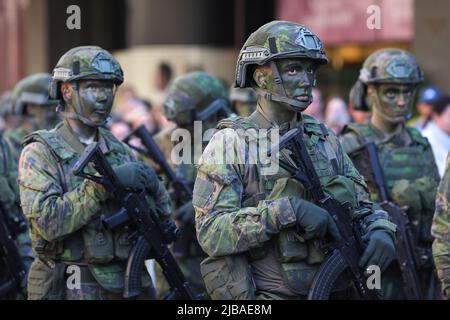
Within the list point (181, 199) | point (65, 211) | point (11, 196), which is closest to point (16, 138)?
point (11, 196)

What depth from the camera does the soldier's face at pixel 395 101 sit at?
28.2 feet

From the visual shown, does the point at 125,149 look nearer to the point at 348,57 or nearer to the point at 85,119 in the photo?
the point at 85,119

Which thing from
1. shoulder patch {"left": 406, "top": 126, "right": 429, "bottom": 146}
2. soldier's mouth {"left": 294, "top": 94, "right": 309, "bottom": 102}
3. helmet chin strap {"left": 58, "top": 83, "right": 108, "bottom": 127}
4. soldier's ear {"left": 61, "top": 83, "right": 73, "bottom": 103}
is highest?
soldier's mouth {"left": 294, "top": 94, "right": 309, "bottom": 102}

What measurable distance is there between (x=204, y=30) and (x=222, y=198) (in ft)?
44.7

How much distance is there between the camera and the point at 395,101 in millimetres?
8648

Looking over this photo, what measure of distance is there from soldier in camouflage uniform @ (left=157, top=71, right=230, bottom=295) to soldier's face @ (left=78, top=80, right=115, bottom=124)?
1786mm

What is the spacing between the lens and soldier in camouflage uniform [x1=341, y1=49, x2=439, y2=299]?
27.0ft

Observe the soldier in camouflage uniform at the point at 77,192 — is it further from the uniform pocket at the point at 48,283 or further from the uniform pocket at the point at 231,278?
the uniform pocket at the point at 231,278

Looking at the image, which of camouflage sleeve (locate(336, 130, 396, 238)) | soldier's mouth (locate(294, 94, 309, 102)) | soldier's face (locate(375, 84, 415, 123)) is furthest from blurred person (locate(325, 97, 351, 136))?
soldier's mouth (locate(294, 94, 309, 102))

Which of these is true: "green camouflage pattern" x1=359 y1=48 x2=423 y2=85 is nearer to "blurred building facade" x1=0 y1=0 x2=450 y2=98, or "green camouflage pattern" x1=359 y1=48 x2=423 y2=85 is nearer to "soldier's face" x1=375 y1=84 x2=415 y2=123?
"soldier's face" x1=375 y1=84 x2=415 y2=123

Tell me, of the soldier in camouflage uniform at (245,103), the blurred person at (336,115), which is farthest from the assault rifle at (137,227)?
the blurred person at (336,115)

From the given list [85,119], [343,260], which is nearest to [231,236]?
[343,260]

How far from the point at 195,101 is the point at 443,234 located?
146 inches

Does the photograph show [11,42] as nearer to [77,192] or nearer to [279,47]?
[77,192]
